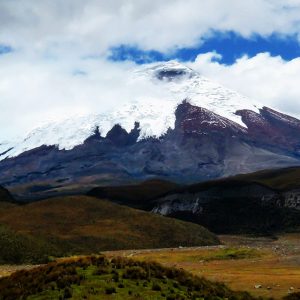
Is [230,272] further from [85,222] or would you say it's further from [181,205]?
[181,205]

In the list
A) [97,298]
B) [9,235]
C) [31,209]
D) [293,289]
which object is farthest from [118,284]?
[31,209]

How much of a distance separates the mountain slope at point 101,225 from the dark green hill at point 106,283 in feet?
225

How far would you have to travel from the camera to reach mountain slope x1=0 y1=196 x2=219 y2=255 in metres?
106

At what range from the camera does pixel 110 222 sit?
11738 centimetres

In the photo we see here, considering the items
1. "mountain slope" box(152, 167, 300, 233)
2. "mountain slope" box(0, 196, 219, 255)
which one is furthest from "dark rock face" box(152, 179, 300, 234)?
"mountain slope" box(0, 196, 219, 255)

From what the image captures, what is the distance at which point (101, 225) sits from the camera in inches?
4550

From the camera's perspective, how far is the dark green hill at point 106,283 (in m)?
28.3

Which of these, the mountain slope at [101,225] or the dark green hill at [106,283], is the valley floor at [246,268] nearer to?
the dark green hill at [106,283]

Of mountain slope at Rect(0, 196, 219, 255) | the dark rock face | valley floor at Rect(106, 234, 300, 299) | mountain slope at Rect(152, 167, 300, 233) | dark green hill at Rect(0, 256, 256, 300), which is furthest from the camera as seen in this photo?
mountain slope at Rect(152, 167, 300, 233)

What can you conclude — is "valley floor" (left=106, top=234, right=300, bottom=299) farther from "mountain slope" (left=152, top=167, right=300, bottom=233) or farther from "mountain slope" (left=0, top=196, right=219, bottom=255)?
"mountain slope" (left=152, top=167, right=300, bottom=233)

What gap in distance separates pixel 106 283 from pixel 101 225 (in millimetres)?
86970

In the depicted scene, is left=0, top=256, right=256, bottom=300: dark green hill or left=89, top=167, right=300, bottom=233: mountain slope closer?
left=0, top=256, right=256, bottom=300: dark green hill

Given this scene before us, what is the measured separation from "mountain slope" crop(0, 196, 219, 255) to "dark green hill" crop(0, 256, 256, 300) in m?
68.5

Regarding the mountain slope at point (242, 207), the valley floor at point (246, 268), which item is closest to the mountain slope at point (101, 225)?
the valley floor at point (246, 268)
